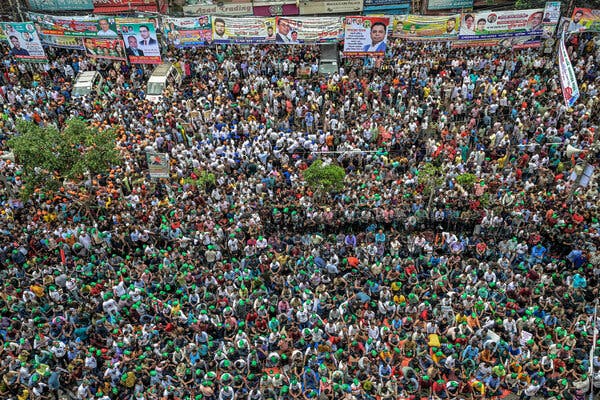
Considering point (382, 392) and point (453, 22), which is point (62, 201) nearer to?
point (382, 392)

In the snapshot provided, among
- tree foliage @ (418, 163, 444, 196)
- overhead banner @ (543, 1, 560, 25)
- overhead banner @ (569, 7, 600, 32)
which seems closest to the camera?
tree foliage @ (418, 163, 444, 196)

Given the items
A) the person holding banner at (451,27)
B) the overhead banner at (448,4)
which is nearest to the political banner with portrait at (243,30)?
the person holding banner at (451,27)

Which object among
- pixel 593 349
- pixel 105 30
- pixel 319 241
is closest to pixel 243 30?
pixel 105 30

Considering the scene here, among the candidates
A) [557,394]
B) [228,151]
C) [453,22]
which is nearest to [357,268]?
[557,394]

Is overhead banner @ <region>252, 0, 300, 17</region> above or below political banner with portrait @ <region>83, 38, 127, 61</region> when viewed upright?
above

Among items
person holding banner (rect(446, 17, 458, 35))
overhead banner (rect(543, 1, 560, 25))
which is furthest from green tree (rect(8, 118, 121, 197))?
overhead banner (rect(543, 1, 560, 25))

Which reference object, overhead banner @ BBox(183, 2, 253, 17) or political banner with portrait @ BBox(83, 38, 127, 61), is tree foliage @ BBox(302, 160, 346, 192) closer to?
political banner with portrait @ BBox(83, 38, 127, 61)

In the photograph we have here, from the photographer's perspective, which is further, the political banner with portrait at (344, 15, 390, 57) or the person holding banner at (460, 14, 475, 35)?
the person holding banner at (460, 14, 475, 35)

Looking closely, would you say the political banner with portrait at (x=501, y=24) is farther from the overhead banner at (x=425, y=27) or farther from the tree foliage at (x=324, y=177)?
the tree foliage at (x=324, y=177)
